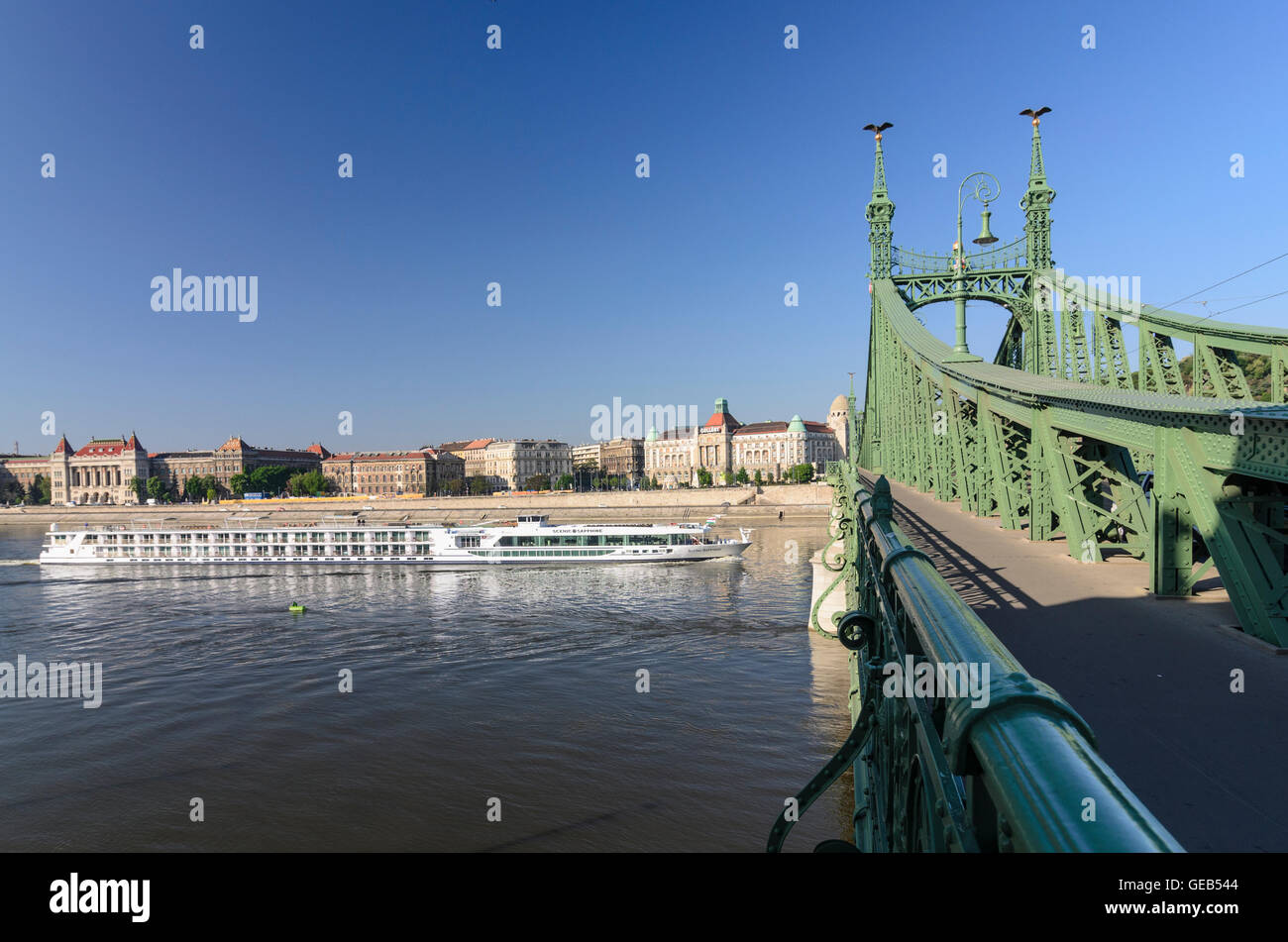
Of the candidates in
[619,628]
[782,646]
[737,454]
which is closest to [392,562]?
[619,628]

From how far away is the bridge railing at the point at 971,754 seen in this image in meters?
1.21

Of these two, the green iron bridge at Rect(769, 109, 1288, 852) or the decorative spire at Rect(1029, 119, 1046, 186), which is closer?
the green iron bridge at Rect(769, 109, 1288, 852)

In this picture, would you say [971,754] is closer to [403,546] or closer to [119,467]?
[403,546]

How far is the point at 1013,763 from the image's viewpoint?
1407mm

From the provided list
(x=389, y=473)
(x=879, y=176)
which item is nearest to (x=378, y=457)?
(x=389, y=473)

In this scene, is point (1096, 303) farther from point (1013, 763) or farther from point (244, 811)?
point (244, 811)

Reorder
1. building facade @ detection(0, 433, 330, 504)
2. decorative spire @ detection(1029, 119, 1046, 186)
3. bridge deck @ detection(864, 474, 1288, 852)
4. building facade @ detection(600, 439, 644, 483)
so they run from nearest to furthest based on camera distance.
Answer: bridge deck @ detection(864, 474, 1288, 852)
decorative spire @ detection(1029, 119, 1046, 186)
building facade @ detection(0, 433, 330, 504)
building facade @ detection(600, 439, 644, 483)

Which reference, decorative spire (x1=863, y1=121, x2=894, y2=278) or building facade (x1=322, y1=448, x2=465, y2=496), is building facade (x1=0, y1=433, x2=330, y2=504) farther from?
decorative spire (x1=863, y1=121, x2=894, y2=278)

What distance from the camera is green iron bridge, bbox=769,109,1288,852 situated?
4.73 ft

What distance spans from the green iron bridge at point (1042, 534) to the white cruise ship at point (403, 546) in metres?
28.8

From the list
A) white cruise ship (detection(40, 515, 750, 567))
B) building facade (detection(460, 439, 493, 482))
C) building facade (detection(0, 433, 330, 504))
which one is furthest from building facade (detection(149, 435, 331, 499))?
white cruise ship (detection(40, 515, 750, 567))

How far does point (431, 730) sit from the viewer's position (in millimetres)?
18156

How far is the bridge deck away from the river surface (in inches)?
239
